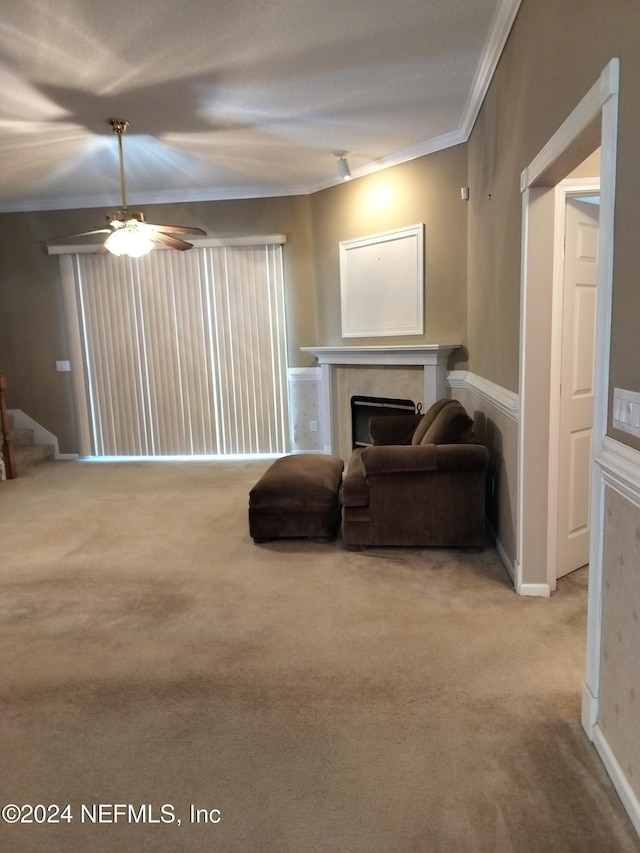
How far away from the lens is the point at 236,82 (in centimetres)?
324

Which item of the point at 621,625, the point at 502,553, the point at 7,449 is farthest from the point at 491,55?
the point at 7,449

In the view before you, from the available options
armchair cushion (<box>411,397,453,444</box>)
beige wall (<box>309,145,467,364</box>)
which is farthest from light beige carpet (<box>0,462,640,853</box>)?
beige wall (<box>309,145,467,364</box>)

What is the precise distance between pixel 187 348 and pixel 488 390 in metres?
3.69

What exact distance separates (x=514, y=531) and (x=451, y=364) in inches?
81.4

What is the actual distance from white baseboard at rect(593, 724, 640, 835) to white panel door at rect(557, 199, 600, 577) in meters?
1.30

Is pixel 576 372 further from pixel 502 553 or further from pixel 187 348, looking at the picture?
pixel 187 348

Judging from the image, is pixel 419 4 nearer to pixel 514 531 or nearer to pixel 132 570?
pixel 514 531

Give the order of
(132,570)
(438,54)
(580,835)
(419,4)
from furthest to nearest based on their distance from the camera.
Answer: (132,570) → (438,54) → (419,4) → (580,835)

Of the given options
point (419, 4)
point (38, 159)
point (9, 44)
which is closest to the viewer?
point (419, 4)

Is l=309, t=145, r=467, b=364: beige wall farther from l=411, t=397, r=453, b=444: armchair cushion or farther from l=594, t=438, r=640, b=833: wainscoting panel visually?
l=594, t=438, r=640, b=833: wainscoting panel

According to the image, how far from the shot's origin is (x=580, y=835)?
1459mm

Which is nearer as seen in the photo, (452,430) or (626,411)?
(626,411)

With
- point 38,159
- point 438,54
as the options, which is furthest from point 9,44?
point 438,54

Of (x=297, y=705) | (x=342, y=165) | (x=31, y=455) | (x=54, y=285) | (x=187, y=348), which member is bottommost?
(x=297, y=705)
